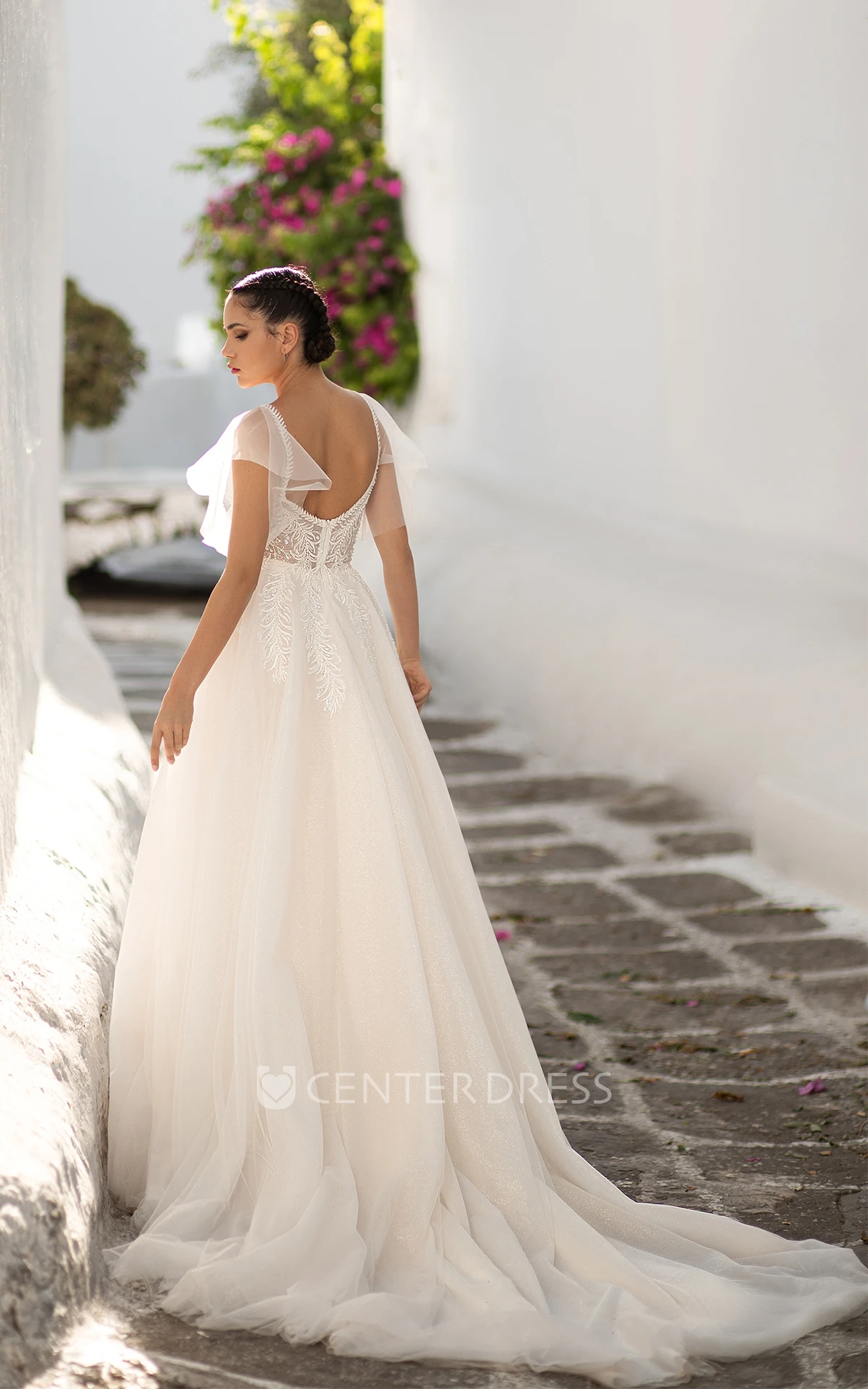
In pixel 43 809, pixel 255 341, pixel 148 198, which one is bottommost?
pixel 43 809

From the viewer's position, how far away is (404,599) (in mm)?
2424

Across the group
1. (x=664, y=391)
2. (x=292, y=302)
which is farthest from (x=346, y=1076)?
(x=664, y=391)

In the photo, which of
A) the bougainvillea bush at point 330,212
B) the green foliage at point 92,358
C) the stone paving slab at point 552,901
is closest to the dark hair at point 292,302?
the stone paving slab at point 552,901

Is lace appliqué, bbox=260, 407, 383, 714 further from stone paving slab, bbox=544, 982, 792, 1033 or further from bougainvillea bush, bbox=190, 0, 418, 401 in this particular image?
bougainvillea bush, bbox=190, 0, 418, 401

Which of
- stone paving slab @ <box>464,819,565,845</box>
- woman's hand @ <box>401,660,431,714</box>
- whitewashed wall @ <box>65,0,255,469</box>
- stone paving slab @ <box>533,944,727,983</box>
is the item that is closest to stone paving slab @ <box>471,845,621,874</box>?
stone paving slab @ <box>464,819,565,845</box>

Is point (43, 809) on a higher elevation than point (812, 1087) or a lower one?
higher

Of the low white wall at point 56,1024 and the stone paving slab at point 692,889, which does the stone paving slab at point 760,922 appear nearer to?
the stone paving slab at point 692,889

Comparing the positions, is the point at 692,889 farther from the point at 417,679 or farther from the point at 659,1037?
the point at 417,679

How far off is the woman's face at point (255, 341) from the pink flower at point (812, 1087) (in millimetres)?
1700

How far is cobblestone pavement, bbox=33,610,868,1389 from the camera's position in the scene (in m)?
1.73

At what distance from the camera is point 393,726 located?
2.21 metres

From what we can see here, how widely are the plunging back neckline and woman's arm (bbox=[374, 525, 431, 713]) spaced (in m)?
0.10

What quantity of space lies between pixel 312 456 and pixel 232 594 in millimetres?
263

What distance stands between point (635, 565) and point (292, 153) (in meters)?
3.96
